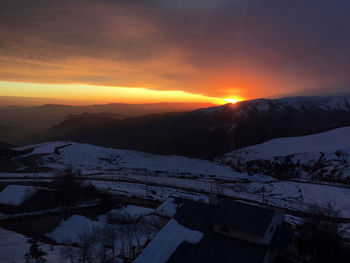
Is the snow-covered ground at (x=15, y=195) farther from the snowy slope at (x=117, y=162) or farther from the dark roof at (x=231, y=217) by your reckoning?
the snowy slope at (x=117, y=162)

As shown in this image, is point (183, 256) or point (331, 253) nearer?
point (183, 256)

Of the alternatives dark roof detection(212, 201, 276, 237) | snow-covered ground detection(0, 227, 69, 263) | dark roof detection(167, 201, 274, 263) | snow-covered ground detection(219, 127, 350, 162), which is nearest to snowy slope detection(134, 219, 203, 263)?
dark roof detection(167, 201, 274, 263)

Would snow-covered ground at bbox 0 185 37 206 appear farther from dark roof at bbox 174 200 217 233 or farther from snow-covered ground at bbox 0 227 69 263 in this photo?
dark roof at bbox 174 200 217 233

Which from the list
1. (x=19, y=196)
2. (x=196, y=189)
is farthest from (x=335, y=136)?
(x=19, y=196)

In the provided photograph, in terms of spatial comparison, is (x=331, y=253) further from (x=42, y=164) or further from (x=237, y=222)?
(x=42, y=164)

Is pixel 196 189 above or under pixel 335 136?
under

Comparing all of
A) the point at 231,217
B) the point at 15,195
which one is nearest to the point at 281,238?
the point at 231,217
